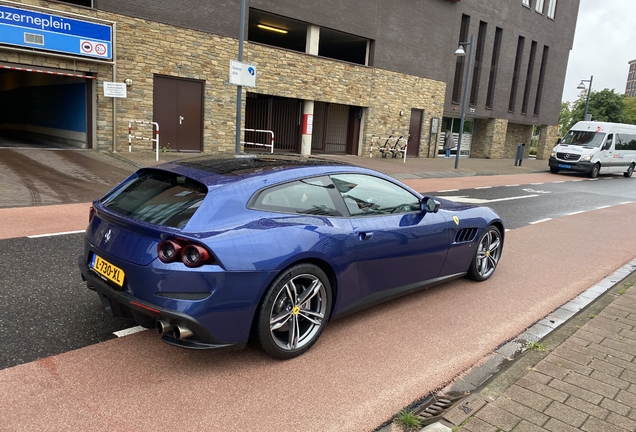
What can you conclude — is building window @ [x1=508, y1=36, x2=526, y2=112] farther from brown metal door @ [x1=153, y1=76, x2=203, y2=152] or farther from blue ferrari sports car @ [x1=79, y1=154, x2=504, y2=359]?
blue ferrari sports car @ [x1=79, y1=154, x2=504, y2=359]

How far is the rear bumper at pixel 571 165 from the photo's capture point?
23.0 m

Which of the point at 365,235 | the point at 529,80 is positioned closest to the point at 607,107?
the point at 529,80

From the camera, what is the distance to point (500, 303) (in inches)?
200

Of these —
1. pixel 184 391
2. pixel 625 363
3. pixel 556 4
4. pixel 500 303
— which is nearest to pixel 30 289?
pixel 184 391

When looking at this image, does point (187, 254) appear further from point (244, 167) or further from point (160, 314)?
point (244, 167)

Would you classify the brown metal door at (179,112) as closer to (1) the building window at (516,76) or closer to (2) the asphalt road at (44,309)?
(2) the asphalt road at (44,309)

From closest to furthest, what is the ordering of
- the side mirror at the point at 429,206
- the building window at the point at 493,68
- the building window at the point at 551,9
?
1. the side mirror at the point at 429,206
2. the building window at the point at 493,68
3. the building window at the point at 551,9

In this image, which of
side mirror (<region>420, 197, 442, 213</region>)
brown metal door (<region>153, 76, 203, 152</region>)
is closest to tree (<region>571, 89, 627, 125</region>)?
brown metal door (<region>153, 76, 203, 152</region>)

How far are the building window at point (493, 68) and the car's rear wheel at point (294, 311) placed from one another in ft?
108

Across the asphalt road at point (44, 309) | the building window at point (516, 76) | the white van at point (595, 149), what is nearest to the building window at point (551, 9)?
the building window at point (516, 76)

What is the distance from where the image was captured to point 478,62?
31.8m

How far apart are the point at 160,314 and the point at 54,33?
14.9 metres

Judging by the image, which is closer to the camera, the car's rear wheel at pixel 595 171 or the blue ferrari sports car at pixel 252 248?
the blue ferrari sports car at pixel 252 248

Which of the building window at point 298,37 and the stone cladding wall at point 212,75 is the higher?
the building window at point 298,37
